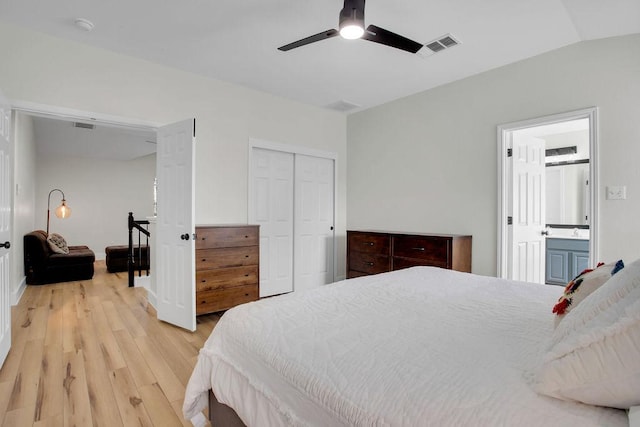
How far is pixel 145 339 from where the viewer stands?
285cm

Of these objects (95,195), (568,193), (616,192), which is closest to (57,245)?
(95,195)

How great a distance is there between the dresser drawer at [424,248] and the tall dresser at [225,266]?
5.30 ft

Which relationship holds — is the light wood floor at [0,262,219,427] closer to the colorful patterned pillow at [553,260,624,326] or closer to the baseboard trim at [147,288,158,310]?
the baseboard trim at [147,288,158,310]

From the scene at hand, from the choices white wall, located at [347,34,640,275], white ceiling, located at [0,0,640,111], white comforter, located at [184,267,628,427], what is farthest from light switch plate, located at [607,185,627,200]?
white comforter, located at [184,267,628,427]

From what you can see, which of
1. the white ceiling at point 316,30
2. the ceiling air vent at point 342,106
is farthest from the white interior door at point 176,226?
the ceiling air vent at point 342,106

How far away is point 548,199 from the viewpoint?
4.97m

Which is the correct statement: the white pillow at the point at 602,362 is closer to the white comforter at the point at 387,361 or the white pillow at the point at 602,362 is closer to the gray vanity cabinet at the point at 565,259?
the white comforter at the point at 387,361

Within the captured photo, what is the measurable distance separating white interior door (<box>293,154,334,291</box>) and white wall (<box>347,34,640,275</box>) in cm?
37

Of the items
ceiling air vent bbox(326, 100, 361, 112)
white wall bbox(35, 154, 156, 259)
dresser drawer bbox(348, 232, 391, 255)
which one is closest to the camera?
dresser drawer bbox(348, 232, 391, 255)

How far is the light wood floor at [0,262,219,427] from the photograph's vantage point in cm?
182

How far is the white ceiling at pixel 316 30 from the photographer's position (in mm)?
2451

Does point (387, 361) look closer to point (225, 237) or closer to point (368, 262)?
point (225, 237)

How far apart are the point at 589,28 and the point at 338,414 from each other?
3.41 metres

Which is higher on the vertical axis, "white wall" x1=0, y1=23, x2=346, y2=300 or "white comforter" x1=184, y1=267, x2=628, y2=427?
"white wall" x1=0, y1=23, x2=346, y2=300
